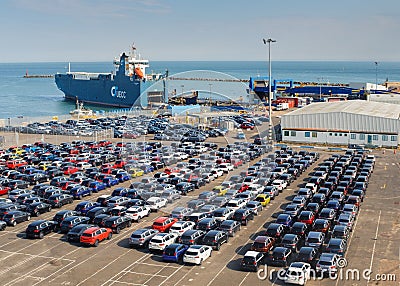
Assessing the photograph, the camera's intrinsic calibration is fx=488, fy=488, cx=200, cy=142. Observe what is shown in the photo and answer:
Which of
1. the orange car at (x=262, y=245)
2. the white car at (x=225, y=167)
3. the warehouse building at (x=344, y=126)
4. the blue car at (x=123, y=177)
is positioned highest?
the warehouse building at (x=344, y=126)

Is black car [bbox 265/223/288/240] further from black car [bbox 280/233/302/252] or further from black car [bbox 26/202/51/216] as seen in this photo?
black car [bbox 26/202/51/216]

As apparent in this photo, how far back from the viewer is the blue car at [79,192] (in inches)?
1148

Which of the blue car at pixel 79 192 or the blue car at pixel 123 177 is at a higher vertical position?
the blue car at pixel 123 177

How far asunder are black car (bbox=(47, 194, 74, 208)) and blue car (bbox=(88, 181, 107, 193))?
2591 mm

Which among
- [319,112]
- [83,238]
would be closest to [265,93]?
[319,112]

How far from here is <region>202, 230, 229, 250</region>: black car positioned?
67.1 feet

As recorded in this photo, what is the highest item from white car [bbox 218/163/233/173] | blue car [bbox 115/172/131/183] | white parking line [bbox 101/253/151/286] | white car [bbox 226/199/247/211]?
white car [bbox 218/163/233/173]

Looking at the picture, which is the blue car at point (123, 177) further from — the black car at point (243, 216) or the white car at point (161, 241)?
the white car at point (161, 241)

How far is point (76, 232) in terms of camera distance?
21797mm

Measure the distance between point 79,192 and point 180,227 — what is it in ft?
32.4

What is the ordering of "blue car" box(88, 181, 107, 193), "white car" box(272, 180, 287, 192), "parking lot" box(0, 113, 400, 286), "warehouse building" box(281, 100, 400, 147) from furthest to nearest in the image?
"warehouse building" box(281, 100, 400, 147) → "blue car" box(88, 181, 107, 193) → "white car" box(272, 180, 287, 192) → "parking lot" box(0, 113, 400, 286)

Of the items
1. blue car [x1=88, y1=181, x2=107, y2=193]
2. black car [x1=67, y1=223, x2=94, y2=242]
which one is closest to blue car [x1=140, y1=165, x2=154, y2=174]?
blue car [x1=88, y1=181, x2=107, y2=193]

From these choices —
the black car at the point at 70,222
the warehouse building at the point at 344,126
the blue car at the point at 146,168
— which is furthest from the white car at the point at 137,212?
the warehouse building at the point at 344,126

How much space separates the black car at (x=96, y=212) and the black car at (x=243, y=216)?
662 centimetres
